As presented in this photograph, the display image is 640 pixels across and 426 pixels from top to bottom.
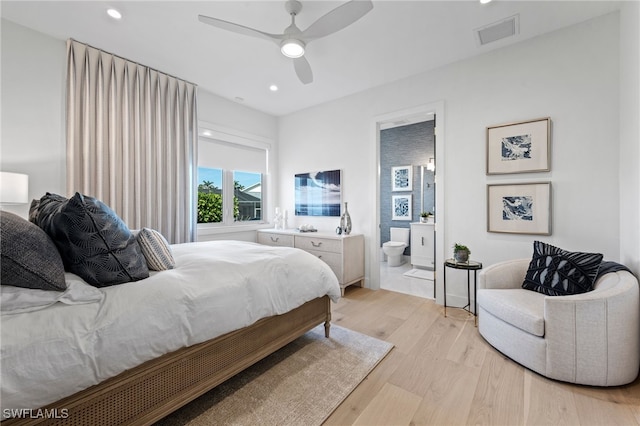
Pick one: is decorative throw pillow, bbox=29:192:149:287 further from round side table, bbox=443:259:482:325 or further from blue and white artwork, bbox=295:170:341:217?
blue and white artwork, bbox=295:170:341:217

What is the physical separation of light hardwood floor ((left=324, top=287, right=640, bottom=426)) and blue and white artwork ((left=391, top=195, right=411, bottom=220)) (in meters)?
3.27

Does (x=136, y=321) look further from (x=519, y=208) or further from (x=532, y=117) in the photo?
(x=532, y=117)

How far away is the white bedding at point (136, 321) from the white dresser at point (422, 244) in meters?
3.46

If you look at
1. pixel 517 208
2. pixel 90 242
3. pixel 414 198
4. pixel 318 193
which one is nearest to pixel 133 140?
pixel 90 242

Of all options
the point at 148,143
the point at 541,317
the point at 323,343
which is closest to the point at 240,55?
the point at 148,143

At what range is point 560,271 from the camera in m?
2.09

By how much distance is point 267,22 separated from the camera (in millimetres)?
2404

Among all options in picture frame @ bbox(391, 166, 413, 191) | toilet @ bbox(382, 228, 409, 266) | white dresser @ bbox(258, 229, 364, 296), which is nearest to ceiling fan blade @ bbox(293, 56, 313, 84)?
white dresser @ bbox(258, 229, 364, 296)

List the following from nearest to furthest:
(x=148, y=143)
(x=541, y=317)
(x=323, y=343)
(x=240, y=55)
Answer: (x=541, y=317) → (x=323, y=343) → (x=240, y=55) → (x=148, y=143)

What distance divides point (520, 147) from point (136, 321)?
3.39m

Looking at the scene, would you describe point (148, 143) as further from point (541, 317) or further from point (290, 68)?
point (541, 317)

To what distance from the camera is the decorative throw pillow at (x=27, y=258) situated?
103 centimetres

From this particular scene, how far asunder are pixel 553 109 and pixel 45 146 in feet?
15.9

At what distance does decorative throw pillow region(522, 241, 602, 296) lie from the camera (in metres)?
1.97
